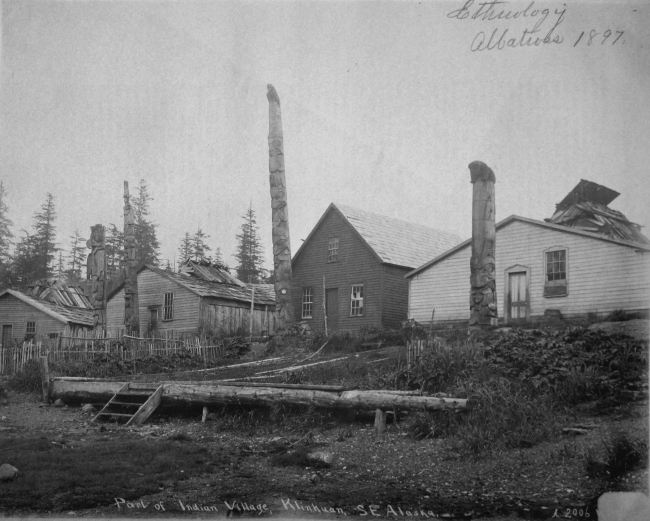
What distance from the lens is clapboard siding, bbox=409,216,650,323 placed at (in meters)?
13.6

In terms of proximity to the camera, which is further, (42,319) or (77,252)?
(42,319)

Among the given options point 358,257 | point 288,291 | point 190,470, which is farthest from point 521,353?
point 358,257

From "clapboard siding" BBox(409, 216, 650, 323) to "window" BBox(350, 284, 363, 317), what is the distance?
2225mm

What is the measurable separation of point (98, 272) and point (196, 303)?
8.49 m

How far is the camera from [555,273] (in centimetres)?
1559

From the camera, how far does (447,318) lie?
18250mm

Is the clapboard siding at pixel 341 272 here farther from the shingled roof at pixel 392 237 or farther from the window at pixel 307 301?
the shingled roof at pixel 392 237

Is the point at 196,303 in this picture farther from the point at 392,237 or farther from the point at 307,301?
the point at 392,237

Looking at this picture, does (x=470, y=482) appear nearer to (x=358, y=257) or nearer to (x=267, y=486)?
(x=267, y=486)

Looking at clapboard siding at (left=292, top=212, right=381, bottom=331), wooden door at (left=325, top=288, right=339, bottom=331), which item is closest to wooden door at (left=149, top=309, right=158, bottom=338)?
clapboard siding at (left=292, top=212, right=381, bottom=331)

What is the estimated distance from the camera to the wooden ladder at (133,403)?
8578mm

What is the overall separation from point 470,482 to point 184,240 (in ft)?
25.5

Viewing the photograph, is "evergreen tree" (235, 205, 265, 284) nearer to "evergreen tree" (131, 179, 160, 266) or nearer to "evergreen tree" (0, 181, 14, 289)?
"evergreen tree" (131, 179, 160, 266)

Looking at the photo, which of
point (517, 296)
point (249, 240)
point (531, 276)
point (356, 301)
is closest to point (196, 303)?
point (356, 301)
